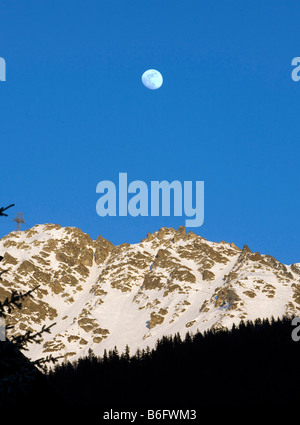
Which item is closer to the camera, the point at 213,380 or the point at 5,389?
the point at 5,389

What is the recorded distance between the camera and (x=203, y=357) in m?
186

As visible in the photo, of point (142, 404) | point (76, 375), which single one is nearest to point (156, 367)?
point (142, 404)

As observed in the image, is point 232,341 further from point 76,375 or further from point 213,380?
point 76,375

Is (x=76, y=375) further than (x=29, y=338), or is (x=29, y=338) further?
(x=76, y=375)

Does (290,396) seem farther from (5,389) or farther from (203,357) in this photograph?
(5,389)
